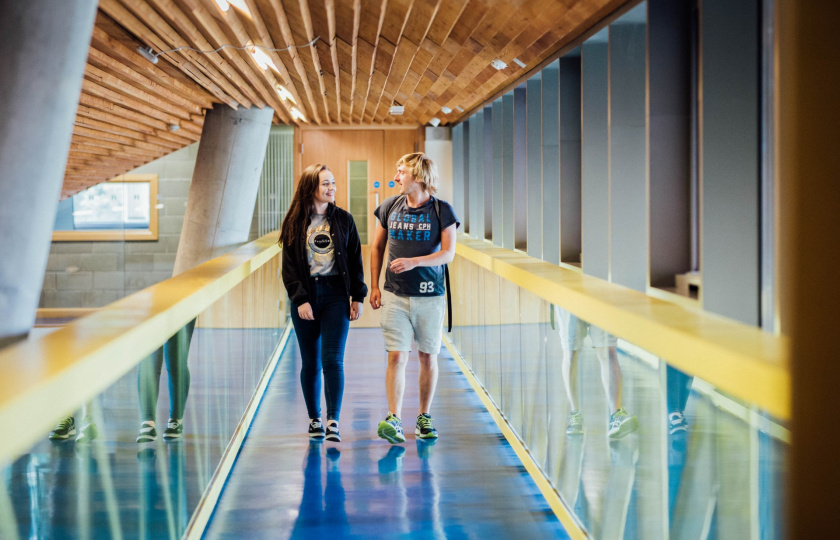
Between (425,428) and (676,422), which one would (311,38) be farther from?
(676,422)

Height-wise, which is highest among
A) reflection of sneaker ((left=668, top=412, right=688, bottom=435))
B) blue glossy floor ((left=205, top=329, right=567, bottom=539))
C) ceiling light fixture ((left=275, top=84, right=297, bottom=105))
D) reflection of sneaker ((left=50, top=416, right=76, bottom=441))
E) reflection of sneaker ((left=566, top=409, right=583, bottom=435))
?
ceiling light fixture ((left=275, top=84, right=297, bottom=105))

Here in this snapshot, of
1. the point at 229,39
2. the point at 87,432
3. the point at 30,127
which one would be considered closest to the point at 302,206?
the point at 229,39

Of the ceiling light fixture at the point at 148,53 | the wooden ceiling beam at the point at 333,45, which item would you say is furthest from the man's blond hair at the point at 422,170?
the ceiling light fixture at the point at 148,53

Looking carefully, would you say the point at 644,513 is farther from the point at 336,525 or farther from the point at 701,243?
the point at 336,525

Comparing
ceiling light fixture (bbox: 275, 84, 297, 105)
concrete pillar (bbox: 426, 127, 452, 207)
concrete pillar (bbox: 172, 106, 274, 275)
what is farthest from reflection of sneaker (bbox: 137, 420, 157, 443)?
concrete pillar (bbox: 426, 127, 452, 207)

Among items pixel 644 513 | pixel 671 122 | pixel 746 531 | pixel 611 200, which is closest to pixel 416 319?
pixel 611 200

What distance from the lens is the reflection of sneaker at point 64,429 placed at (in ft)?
5.10

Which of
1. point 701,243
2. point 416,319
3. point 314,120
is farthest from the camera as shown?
point 314,120

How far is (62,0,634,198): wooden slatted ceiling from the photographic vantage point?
409cm

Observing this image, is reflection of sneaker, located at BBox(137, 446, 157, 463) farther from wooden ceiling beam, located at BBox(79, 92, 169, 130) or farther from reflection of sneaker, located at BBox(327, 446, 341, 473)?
wooden ceiling beam, located at BBox(79, 92, 169, 130)

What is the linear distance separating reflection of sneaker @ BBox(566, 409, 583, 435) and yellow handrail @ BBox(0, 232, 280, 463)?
4.66 ft

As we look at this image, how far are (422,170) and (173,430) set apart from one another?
2.23 meters

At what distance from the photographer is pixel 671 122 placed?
3.60 m

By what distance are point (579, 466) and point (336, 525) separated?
42.7 inches
